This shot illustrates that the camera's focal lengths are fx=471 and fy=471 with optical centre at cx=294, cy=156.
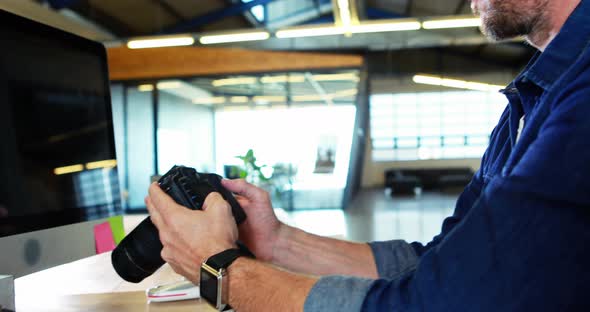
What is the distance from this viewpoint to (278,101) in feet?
30.7

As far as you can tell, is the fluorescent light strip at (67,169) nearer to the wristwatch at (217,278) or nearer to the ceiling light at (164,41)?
the wristwatch at (217,278)

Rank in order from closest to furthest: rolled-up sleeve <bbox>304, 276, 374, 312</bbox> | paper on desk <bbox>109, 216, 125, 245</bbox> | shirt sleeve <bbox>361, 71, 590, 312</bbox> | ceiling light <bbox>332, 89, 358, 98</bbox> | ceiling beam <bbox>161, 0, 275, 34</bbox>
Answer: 1. shirt sleeve <bbox>361, 71, 590, 312</bbox>
2. rolled-up sleeve <bbox>304, 276, 374, 312</bbox>
3. paper on desk <bbox>109, 216, 125, 245</bbox>
4. ceiling beam <bbox>161, 0, 275, 34</bbox>
5. ceiling light <bbox>332, 89, 358, 98</bbox>

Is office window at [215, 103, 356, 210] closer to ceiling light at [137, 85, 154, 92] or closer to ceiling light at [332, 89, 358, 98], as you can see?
ceiling light at [332, 89, 358, 98]

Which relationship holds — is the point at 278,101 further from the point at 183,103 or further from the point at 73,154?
the point at 73,154

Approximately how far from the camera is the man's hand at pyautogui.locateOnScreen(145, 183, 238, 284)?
0.78 metres

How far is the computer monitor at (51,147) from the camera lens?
2.88ft

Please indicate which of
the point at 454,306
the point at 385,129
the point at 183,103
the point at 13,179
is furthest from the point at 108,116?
the point at 183,103

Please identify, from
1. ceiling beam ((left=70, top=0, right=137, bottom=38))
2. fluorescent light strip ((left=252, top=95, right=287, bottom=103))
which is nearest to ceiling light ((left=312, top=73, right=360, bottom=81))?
fluorescent light strip ((left=252, top=95, right=287, bottom=103))

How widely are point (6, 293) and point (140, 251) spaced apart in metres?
0.22

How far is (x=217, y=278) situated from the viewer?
74cm

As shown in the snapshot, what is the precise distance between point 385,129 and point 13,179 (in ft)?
26.6

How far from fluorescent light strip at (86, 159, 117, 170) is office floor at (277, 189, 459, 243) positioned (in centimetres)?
437

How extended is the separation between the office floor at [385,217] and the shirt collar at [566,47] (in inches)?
189

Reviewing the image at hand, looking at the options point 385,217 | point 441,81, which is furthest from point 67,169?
point 441,81
